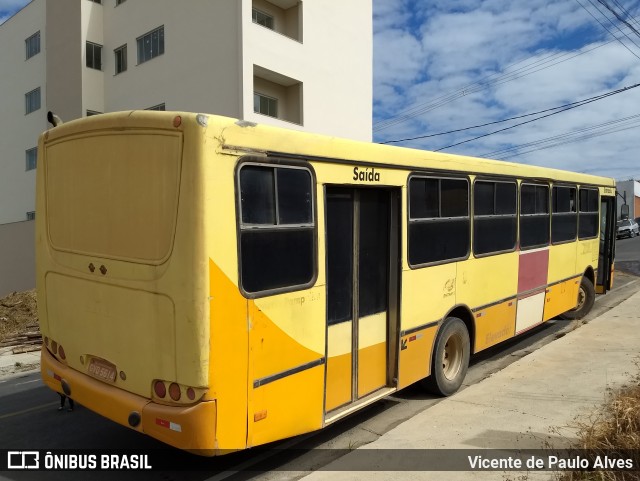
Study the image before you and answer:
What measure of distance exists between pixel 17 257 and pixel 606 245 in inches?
860

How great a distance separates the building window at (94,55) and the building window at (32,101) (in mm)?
6426

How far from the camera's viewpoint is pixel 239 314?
3580 mm

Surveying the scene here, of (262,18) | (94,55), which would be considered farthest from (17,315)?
(94,55)

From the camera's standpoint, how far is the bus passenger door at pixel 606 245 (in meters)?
11.2

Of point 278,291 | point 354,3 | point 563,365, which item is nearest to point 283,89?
point 354,3

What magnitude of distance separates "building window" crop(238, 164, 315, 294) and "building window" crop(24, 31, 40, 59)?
29454 mm

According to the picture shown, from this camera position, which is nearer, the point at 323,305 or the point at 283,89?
the point at 323,305

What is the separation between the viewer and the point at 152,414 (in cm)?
356

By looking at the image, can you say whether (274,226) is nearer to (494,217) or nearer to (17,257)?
(494,217)

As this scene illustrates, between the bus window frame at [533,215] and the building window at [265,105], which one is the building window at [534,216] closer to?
the bus window frame at [533,215]

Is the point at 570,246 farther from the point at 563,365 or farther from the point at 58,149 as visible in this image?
the point at 58,149

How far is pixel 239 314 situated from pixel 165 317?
1.71 feet

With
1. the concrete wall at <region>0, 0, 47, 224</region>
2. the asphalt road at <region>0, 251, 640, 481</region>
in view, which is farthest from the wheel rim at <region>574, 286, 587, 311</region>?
the concrete wall at <region>0, 0, 47, 224</region>

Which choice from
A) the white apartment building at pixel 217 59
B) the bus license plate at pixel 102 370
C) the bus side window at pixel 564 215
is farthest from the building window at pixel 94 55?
the bus license plate at pixel 102 370
